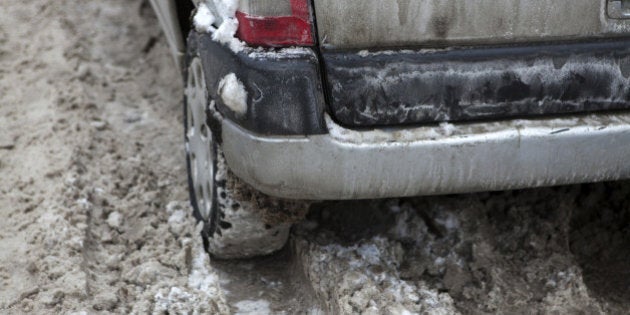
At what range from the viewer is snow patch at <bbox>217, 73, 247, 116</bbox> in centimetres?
259

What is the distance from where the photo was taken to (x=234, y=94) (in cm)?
261

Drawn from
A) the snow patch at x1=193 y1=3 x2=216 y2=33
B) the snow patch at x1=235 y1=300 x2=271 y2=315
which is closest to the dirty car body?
the snow patch at x1=193 y1=3 x2=216 y2=33

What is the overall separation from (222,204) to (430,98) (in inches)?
36.8

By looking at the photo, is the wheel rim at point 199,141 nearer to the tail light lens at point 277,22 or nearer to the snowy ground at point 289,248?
the snowy ground at point 289,248

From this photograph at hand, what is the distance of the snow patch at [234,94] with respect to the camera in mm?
2590

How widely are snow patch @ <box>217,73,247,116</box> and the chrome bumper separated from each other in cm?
7

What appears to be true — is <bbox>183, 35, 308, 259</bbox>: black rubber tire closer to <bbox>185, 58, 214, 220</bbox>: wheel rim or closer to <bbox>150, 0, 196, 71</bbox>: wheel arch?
<bbox>185, 58, 214, 220</bbox>: wheel rim

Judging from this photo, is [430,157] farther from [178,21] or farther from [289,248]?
[178,21]

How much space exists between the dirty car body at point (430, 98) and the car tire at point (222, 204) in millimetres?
332

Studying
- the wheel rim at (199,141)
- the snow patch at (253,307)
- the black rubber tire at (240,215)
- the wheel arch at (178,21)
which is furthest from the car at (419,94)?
the wheel arch at (178,21)

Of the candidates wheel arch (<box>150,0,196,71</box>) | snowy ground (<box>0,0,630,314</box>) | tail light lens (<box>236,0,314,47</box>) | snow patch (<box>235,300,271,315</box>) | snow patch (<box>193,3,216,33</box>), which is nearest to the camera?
tail light lens (<box>236,0,314,47</box>)

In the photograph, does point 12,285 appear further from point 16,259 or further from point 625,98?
point 625,98

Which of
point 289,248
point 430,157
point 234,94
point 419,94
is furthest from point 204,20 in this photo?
point 289,248

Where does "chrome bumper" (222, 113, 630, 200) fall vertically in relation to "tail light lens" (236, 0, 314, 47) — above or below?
below
